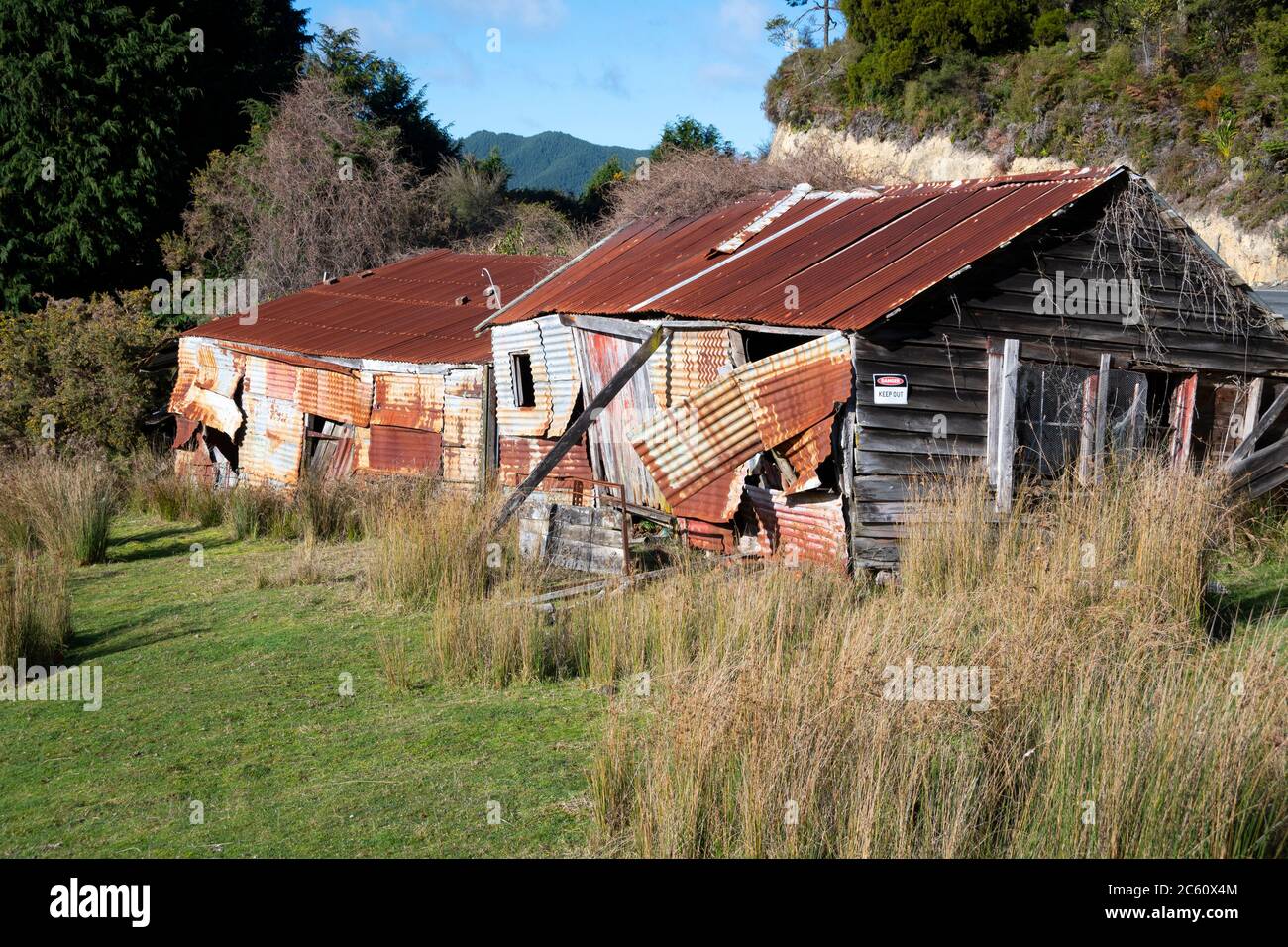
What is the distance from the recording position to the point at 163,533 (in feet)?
50.3

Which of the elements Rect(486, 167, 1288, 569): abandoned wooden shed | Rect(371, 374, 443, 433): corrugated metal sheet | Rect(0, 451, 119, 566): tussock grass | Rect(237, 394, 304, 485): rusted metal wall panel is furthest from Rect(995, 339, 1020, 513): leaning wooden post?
Rect(237, 394, 304, 485): rusted metal wall panel

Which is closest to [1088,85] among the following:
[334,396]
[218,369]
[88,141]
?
[334,396]

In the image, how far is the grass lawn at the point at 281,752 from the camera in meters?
5.60

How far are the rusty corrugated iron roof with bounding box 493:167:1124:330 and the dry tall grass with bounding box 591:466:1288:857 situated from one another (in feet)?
14.8

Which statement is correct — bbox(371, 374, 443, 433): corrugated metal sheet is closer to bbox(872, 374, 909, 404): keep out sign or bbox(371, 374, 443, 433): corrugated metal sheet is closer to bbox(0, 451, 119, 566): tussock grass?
bbox(0, 451, 119, 566): tussock grass

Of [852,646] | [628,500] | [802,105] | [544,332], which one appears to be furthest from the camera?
[802,105]

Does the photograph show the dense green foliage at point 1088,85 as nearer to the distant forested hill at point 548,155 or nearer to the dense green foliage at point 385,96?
the dense green foliage at point 385,96

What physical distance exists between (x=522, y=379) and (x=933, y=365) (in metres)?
6.92

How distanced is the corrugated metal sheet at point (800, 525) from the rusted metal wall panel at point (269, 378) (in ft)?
32.7

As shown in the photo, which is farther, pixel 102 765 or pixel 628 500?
pixel 628 500

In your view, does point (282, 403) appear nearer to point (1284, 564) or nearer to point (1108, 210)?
point (1108, 210)
